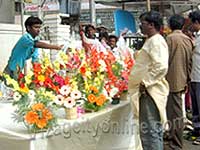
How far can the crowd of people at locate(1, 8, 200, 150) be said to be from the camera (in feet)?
9.11

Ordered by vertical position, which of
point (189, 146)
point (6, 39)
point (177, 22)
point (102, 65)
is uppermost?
point (177, 22)

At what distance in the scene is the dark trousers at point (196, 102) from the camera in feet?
13.4

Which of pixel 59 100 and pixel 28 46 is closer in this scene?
pixel 59 100

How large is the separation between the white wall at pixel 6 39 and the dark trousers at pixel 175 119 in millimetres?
3059

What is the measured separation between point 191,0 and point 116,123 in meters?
5.39

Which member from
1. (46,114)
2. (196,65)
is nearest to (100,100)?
(46,114)

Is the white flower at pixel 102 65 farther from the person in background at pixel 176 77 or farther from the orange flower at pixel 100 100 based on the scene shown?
the person in background at pixel 176 77

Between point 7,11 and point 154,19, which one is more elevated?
point 7,11

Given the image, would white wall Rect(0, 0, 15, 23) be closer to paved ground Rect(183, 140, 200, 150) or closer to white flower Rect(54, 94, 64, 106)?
paved ground Rect(183, 140, 200, 150)

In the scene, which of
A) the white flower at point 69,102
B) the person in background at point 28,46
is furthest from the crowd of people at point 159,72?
the white flower at point 69,102

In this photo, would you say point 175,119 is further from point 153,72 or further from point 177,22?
point 153,72

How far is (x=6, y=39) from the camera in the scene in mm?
5934

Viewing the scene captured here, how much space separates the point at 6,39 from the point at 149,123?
147 inches

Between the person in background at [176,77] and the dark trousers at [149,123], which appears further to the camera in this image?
the person in background at [176,77]
